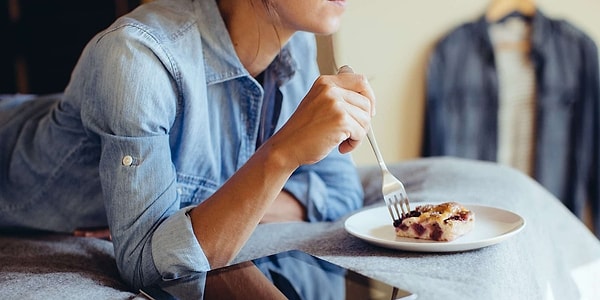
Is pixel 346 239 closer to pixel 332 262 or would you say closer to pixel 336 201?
pixel 332 262

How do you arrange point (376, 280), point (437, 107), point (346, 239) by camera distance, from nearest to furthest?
1. point (376, 280)
2. point (346, 239)
3. point (437, 107)

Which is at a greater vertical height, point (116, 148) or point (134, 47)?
point (134, 47)

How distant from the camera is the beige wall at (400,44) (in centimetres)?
212

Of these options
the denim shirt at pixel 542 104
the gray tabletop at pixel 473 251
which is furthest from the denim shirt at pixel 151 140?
the denim shirt at pixel 542 104

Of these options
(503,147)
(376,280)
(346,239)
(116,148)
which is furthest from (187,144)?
(503,147)

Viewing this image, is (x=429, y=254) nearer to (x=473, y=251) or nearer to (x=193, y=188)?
(x=473, y=251)

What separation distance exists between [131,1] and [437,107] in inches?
42.1

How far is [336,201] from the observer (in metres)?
1.32

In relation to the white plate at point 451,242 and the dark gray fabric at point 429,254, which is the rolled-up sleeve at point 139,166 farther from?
the white plate at point 451,242

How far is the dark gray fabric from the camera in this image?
2.68 feet

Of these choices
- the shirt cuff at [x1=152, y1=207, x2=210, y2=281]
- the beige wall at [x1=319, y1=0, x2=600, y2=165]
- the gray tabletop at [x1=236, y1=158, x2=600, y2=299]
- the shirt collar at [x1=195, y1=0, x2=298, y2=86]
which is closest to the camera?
the gray tabletop at [x1=236, y1=158, x2=600, y2=299]

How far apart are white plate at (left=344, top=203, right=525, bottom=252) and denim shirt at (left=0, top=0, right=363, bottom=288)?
215 millimetres

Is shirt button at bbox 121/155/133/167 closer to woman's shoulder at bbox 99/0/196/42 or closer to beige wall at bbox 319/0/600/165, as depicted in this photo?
woman's shoulder at bbox 99/0/196/42

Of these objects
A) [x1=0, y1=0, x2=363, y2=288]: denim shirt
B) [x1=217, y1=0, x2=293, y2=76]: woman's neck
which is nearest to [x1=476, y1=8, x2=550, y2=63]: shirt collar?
[x1=0, y1=0, x2=363, y2=288]: denim shirt
